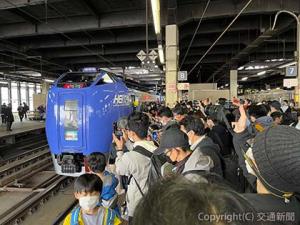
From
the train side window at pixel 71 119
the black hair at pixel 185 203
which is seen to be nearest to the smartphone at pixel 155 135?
the train side window at pixel 71 119

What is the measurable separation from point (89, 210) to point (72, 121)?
15.7ft

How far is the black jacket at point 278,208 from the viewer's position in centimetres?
119

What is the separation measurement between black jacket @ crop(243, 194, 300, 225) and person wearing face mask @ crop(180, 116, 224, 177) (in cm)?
134

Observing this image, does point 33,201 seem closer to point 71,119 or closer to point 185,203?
point 71,119

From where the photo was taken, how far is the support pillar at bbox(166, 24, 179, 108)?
494 inches

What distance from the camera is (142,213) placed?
2.53ft

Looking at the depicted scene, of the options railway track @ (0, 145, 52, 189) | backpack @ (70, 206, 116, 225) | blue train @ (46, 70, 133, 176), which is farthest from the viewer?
railway track @ (0, 145, 52, 189)

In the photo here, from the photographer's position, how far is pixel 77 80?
751 centimetres

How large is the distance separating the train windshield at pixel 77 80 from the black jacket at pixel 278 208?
20.5 ft

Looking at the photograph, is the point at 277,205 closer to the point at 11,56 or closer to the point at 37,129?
the point at 37,129

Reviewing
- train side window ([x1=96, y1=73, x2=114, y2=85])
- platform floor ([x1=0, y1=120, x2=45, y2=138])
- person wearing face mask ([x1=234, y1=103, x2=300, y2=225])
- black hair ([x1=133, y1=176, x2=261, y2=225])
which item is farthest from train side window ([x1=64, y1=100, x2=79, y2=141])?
platform floor ([x1=0, y1=120, x2=45, y2=138])

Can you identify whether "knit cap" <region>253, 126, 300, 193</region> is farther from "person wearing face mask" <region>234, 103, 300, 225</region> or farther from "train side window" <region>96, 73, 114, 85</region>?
"train side window" <region>96, 73, 114, 85</region>

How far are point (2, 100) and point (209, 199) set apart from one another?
38.1 metres

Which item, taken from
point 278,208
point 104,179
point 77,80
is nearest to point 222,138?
point 104,179
